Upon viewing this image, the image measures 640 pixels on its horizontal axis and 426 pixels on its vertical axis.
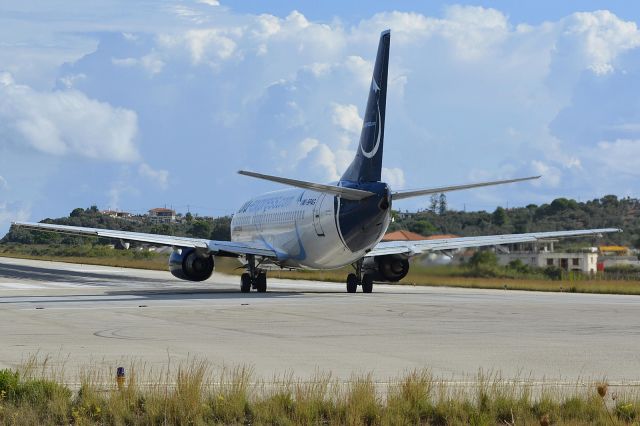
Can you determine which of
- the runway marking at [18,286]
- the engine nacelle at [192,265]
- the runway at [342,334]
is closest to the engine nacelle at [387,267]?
the runway at [342,334]

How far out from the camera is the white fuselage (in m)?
40.6

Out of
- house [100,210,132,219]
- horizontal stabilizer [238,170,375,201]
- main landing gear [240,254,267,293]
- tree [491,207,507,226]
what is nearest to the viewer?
horizontal stabilizer [238,170,375,201]

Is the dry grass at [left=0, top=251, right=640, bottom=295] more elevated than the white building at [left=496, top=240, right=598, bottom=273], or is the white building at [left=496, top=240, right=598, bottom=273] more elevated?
the white building at [left=496, top=240, right=598, bottom=273]

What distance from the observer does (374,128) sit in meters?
39.7

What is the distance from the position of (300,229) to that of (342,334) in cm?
2057

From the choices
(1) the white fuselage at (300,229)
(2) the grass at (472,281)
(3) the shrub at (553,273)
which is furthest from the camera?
(3) the shrub at (553,273)

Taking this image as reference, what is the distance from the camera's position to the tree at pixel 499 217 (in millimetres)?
88562

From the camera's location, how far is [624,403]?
41.0 feet

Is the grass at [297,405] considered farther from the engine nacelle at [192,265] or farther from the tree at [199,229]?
the tree at [199,229]

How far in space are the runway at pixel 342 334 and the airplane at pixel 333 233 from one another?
2.98 meters

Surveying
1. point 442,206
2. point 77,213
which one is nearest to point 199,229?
point 442,206

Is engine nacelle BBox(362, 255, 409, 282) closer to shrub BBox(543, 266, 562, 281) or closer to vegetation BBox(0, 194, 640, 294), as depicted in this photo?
vegetation BBox(0, 194, 640, 294)

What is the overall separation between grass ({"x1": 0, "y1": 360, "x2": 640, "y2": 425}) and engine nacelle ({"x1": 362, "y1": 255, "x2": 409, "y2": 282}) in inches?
1206

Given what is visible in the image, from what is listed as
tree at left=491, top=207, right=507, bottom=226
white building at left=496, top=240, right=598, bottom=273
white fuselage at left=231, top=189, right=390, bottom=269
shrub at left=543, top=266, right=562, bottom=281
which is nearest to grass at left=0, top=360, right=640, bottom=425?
white fuselage at left=231, top=189, right=390, bottom=269
